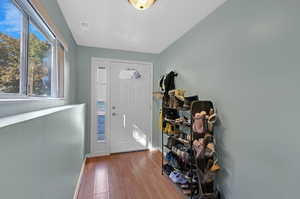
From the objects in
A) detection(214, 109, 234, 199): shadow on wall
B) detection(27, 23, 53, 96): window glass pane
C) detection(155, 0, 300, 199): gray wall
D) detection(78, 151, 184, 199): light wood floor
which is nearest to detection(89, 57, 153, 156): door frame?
detection(78, 151, 184, 199): light wood floor

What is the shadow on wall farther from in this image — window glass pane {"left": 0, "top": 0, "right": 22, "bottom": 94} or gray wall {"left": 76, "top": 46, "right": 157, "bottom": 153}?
gray wall {"left": 76, "top": 46, "right": 157, "bottom": 153}

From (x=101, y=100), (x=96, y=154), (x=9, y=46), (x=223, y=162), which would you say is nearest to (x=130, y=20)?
(x=9, y=46)

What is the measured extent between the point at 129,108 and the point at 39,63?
1.94 meters

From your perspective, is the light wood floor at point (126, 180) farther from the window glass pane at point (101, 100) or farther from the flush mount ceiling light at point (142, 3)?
the flush mount ceiling light at point (142, 3)

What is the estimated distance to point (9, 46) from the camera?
0.82 metres

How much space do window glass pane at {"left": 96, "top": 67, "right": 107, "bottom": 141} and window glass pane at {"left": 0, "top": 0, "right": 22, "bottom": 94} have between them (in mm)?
1886

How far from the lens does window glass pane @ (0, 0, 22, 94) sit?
2.52 ft

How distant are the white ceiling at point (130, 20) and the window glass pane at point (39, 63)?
1.87 ft

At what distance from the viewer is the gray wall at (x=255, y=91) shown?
0.97 meters

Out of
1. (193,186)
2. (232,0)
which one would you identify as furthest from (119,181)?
(232,0)

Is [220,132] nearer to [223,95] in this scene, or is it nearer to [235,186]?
[223,95]

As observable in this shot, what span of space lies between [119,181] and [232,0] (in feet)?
8.90

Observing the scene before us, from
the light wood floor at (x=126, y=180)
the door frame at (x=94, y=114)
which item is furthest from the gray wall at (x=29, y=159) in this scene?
the door frame at (x=94, y=114)

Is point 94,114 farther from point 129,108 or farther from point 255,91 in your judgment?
point 255,91
